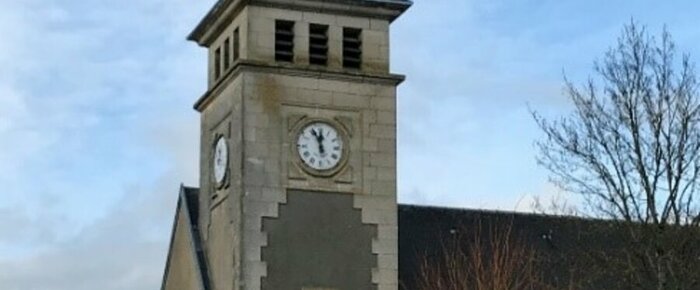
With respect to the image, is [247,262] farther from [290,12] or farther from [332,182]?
[290,12]

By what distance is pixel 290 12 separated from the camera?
36719 millimetres

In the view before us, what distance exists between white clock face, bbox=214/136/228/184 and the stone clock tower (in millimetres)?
53

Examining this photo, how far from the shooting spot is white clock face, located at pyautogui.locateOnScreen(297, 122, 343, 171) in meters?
36.2

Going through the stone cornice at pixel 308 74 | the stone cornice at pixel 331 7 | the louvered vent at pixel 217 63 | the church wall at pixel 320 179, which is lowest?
the church wall at pixel 320 179

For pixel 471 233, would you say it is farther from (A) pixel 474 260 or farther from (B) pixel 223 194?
(A) pixel 474 260

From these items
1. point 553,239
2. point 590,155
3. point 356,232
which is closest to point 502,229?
point 553,239

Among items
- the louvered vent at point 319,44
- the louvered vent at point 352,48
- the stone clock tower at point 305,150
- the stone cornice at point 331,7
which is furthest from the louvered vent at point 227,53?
the louvered vent at point 352,48

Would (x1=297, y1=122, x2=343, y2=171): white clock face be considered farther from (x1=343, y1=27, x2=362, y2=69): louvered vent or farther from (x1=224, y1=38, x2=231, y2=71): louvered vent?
(x1=224, y1=38, x2=231, y2=71): louvered vent

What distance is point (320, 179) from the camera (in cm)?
3619

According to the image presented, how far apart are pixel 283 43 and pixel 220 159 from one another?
2.96 m

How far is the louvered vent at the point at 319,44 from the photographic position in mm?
36906

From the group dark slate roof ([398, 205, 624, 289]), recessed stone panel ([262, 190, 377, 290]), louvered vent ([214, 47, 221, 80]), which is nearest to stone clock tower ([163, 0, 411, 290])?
recessed stone panel ([262, 190, 377, 290])

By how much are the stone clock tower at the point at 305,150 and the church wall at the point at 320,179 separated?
2 cm

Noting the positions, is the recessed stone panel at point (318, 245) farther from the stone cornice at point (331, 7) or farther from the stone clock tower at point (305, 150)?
the stone cornice at point (331, 7)
